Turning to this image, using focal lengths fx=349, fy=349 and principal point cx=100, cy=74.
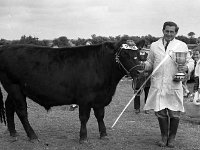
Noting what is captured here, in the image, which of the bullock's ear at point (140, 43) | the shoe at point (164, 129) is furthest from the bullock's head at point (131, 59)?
the shoe at point (164, 129)

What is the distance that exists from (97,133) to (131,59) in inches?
82.6

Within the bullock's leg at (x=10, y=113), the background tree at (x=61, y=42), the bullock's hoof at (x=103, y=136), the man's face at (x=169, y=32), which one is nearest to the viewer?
the man's face at (x=169, y=32)

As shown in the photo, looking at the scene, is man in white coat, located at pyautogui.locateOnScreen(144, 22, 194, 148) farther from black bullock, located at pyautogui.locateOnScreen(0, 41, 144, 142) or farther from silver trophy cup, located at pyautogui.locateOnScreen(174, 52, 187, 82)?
black bullock, located at pyautogui.locateOnScreen(0, 41, 144, 142)

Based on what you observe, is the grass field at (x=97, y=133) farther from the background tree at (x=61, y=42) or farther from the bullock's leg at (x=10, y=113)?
the background tree at (x=61, y=42)

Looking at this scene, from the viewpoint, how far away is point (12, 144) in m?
6.64

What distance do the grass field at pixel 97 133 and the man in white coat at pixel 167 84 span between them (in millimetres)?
530

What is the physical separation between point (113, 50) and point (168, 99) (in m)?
1.36

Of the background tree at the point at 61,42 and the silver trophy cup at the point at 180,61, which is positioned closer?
the silver trophy cup at the point at 180,61

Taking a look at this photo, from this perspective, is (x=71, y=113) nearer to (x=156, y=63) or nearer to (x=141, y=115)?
(x=141, y=115)

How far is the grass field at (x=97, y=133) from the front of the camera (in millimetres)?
6527

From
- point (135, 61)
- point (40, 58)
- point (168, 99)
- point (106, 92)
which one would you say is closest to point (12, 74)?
point (40, 58)

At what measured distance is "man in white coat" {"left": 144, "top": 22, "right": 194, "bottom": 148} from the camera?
20.4 feet

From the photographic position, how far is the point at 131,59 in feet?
20.6

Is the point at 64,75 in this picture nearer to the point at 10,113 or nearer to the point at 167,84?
the point at 10,113
